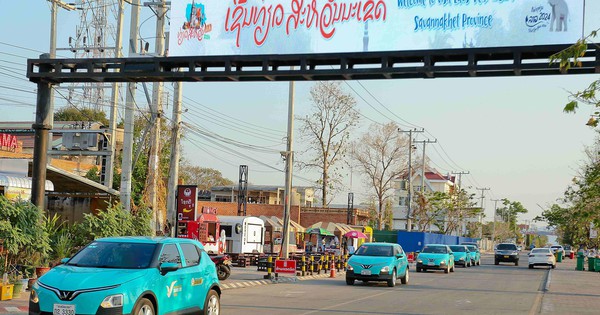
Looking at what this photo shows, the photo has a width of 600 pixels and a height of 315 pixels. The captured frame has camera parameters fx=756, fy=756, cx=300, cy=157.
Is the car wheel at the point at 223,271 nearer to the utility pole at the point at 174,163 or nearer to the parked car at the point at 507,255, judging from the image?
the utility pole at the point at 174,163

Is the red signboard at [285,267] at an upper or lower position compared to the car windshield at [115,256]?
lower

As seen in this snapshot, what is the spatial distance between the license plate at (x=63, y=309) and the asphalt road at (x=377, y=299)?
586 cm

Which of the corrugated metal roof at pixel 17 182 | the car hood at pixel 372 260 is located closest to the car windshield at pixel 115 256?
the corrugated metal roof at pixel 17 182

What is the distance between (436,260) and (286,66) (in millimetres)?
22974

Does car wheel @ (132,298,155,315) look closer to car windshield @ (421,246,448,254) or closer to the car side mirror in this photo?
the car side mirror

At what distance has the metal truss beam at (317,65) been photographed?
1928cm

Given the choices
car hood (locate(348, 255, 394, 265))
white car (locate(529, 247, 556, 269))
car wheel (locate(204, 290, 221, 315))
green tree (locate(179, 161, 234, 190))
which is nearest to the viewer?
car wheel (locate(204, 290, 221, 315))

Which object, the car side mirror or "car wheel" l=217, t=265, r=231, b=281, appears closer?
the car side mirror

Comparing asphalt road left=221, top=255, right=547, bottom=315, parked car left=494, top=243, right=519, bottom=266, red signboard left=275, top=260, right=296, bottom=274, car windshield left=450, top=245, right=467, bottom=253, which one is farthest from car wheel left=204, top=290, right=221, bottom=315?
parked car left=494, top=243, right=519, bottom=266

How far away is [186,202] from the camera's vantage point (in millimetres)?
27016

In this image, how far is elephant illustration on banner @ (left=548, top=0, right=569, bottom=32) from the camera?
18.8 meters

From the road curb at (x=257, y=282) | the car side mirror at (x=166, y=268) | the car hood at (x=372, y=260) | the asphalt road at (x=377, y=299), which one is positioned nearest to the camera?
the car side mirror at (x=166, y=268)

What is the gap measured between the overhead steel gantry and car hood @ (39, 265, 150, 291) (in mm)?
10249

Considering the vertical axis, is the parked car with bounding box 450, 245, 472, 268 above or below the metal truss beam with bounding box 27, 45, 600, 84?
below
